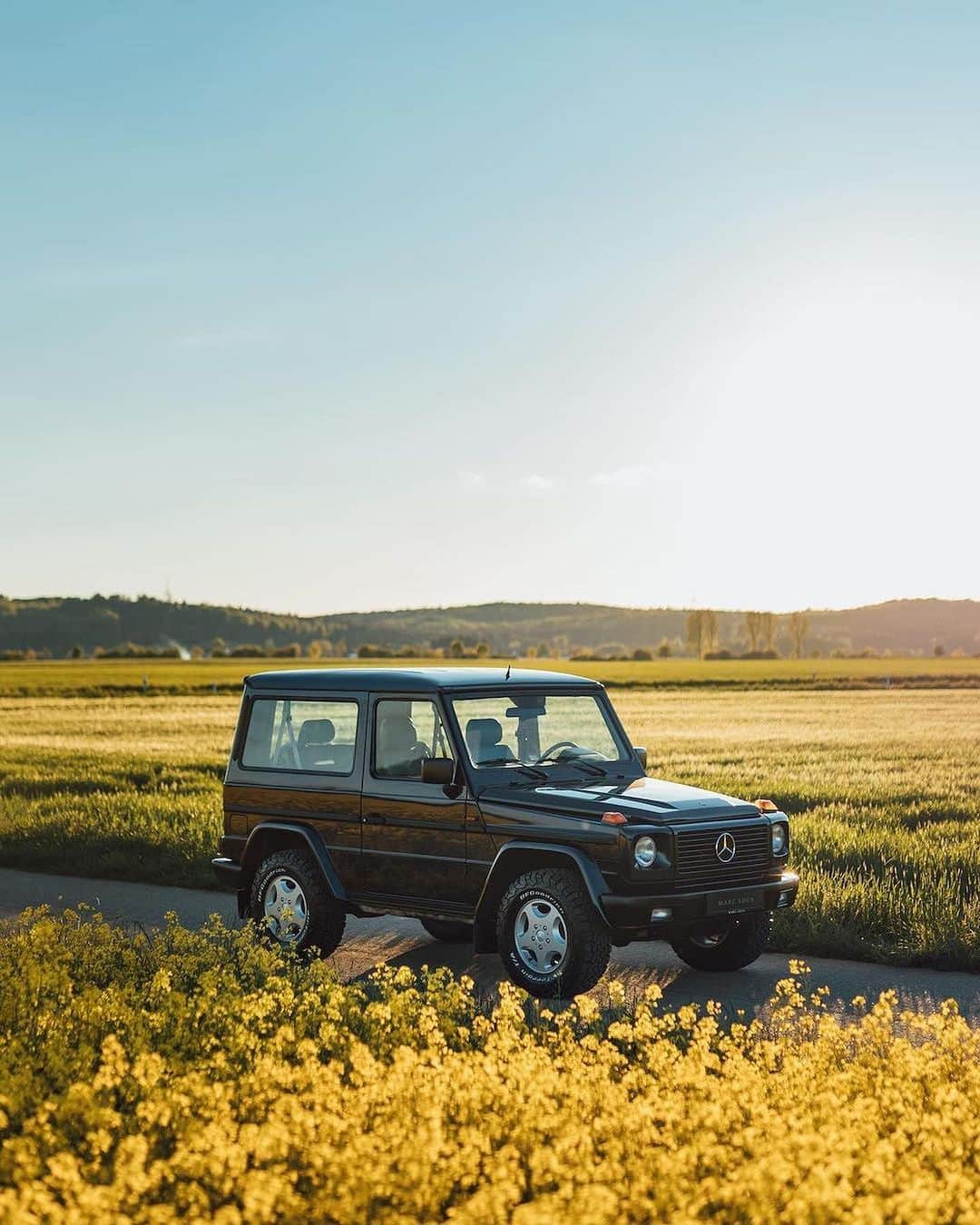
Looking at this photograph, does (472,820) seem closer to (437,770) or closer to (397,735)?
(437,770)

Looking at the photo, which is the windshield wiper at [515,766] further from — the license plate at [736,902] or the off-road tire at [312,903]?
the off-road tire at [312,903]

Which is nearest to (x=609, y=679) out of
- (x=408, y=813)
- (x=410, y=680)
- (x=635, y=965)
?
(x=635, y=965)

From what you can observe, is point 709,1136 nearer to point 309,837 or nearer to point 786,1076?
point 786,1076

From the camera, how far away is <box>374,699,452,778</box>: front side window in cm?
987

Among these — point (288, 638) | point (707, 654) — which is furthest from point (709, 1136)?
point (288, 638)

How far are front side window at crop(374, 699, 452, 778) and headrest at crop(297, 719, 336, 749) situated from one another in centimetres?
56

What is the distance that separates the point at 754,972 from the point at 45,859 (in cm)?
910

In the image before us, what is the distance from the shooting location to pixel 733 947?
9781 millimetres

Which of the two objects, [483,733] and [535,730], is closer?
[483,733]

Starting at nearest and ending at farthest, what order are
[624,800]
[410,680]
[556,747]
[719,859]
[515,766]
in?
[719,859] → [624,800] → [515,766] → [410,680] → [556,747]

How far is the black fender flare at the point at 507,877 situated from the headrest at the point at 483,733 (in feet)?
2.77

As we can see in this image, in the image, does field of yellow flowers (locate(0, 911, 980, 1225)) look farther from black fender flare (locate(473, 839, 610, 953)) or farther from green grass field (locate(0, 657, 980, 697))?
green grass field (locate(0, 657, 980, 697))

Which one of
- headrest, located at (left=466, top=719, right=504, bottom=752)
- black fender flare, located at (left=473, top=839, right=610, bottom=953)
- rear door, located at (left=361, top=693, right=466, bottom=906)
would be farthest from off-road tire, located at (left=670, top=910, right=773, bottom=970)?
headrest, located at (left=466, top=719, right=504, bottom=752)

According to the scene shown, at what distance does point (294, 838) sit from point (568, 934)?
2.73m
